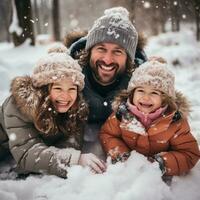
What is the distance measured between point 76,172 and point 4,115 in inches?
35.1

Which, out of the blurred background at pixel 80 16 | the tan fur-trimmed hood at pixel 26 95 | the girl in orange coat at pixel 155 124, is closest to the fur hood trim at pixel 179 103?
the girl in orange coat at pixel 155 124

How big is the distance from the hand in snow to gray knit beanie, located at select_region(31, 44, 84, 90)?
698mm

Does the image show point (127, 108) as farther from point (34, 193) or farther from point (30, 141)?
point (34, 193)

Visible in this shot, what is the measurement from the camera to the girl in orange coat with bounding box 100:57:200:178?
3400 mm

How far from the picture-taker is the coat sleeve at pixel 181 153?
3.30m

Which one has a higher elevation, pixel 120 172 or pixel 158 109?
pixel 158 109

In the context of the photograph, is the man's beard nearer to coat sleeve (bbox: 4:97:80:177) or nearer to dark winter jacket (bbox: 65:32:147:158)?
dark winter jacket (bbox: 65:32:147:158)

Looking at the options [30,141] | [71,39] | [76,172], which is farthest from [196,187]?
[71,39]

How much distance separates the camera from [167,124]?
135 inches

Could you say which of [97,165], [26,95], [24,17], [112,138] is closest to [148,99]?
[112,138]

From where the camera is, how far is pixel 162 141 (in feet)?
11.5

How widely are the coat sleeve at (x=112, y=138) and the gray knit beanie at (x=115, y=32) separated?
3.33 ft

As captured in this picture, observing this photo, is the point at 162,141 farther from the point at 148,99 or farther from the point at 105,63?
the point at 105,63

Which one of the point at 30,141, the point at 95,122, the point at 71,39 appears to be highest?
the point at 71,39
